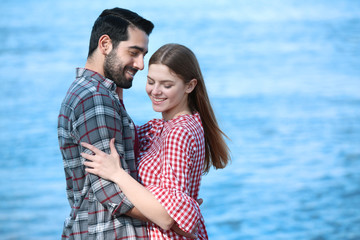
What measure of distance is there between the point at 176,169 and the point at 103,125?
27 centimetres

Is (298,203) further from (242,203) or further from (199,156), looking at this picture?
(199,156)

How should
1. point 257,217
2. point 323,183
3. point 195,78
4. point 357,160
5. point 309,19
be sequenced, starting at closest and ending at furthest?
point 195,78, point 257,217, point 323,183, point 357,160, point 309,19

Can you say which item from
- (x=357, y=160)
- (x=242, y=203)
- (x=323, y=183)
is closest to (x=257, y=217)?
(x=242, y=203)

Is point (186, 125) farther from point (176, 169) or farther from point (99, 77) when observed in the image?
point (99, 77)

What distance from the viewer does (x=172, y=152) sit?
5.66 feet

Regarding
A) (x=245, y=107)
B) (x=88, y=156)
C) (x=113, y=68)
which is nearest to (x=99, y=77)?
(x=113, y=68)

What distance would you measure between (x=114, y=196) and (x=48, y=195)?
6004mm

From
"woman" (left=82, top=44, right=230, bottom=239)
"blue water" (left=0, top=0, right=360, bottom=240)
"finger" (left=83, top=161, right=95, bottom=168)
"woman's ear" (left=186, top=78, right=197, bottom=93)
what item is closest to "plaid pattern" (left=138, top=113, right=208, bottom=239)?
"woman" (left=82, top=44, right=230, bottom=239)

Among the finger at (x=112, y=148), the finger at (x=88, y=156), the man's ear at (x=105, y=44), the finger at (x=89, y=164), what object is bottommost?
the finger at (x=89, y=164)

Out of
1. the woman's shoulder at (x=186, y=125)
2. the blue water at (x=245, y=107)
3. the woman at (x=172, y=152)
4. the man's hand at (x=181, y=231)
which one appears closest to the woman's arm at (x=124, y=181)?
the woman at (x=172, y=152)

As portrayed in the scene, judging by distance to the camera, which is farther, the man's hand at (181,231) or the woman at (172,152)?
the man's hand at (181,231)

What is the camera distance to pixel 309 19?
11.6 m

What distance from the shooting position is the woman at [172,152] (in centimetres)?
164

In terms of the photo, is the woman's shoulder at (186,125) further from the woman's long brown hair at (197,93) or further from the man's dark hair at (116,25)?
the man's dark hair at (116,25)
